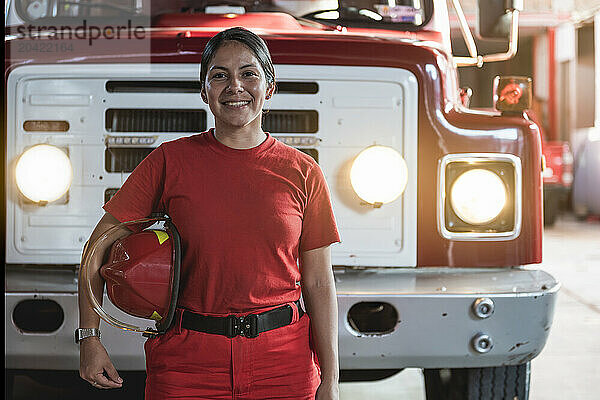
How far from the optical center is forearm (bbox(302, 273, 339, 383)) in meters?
1.92

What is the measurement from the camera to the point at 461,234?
2.60m

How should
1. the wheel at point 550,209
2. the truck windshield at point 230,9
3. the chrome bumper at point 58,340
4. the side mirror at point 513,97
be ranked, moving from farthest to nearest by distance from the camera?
the wheel at point 550,209 → the truck windshield at point 230,9 → the side mirror at point 513,97 → the chrome bumper at point 58,340

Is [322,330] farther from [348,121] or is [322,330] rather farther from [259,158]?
[348,121]

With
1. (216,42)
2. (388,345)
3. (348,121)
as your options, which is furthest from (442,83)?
(216,42)

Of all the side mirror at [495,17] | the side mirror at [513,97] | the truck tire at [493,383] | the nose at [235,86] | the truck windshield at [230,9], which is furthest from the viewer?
the truck windshield at [230,9]

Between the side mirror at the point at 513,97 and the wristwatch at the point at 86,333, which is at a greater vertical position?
the side mirror at the point at 513,97

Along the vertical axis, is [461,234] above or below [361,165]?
below

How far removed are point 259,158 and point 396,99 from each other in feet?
2.79

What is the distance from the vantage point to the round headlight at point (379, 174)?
2.55m

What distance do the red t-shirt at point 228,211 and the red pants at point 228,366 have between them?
0.07m

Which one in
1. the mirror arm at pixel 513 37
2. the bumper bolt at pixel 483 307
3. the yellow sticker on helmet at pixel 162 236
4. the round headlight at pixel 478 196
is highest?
the mirror arm at pixel 513 37

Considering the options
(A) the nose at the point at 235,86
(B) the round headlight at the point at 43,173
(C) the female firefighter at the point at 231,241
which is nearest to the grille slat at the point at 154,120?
(B) the round headlight at the point at 43,173

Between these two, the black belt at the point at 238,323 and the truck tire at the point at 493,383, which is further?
the truck tire at the point at 493,383

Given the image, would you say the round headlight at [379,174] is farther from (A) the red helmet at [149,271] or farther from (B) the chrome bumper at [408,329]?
(A) the red helmet at [149,271]
